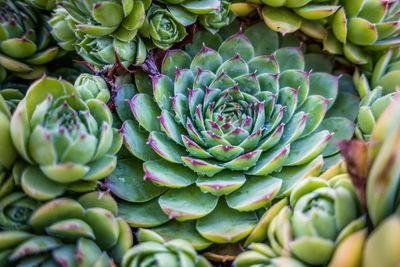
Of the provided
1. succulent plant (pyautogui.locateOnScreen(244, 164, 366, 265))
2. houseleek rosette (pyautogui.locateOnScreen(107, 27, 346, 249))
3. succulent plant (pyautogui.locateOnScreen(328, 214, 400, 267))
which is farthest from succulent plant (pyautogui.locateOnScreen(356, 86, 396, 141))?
succulent plant (pyautogui.locateOnScreen(328, 214, 400, 267))

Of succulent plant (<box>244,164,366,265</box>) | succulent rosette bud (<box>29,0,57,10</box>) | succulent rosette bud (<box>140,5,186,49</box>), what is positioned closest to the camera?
succulent plant (<box>244,164,366,265</box>)

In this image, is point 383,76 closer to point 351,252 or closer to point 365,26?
point 365,26

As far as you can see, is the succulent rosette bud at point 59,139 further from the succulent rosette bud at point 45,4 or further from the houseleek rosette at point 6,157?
the succulent rosette bud at point 45,4

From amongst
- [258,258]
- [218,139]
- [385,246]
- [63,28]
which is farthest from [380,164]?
[63,28]

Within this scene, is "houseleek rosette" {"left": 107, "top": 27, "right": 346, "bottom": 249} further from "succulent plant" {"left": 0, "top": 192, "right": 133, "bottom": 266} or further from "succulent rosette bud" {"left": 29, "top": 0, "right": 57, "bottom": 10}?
"succulent rosette bud" {"left": 29, "top": 0, "right": 57, "bottom": 10}

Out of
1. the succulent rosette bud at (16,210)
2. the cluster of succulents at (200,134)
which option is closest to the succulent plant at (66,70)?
the cluster of succulents at (200,134)
